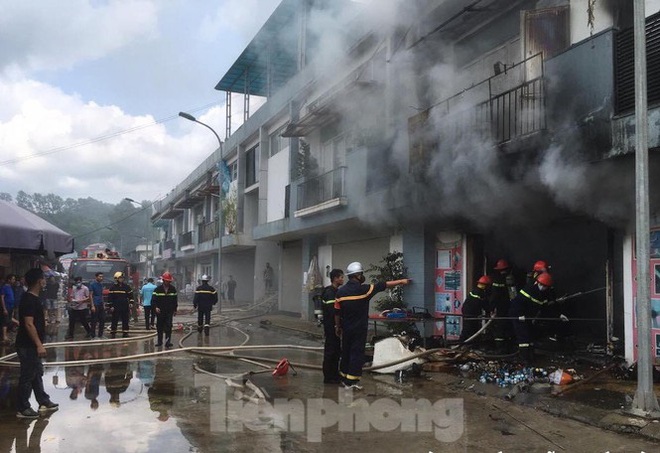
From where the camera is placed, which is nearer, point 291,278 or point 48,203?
point 291,278

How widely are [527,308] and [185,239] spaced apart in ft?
96.1

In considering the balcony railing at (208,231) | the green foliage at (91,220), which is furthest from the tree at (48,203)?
the balcony railing at (208,231)

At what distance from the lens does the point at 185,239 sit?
3484 cm

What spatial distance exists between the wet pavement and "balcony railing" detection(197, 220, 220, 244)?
63.4 feet

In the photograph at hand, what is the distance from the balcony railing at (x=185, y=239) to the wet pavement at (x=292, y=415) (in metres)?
25.9

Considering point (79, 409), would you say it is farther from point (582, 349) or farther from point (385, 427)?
point (582, 349)

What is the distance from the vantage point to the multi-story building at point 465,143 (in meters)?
7.05

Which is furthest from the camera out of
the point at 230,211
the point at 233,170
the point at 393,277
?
the point at 233,170

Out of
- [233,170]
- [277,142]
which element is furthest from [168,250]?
[277,142]

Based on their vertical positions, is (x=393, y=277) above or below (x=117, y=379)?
above

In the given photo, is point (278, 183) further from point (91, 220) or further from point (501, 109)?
point (91, 220)

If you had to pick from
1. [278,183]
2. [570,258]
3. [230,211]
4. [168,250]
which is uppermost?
[278,183]

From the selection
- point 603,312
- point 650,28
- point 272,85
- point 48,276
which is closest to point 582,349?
point 603,312

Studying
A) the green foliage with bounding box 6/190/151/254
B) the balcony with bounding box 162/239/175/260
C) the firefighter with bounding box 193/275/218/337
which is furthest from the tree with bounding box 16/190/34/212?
the firefighter with bounding box 193/275/218/337
